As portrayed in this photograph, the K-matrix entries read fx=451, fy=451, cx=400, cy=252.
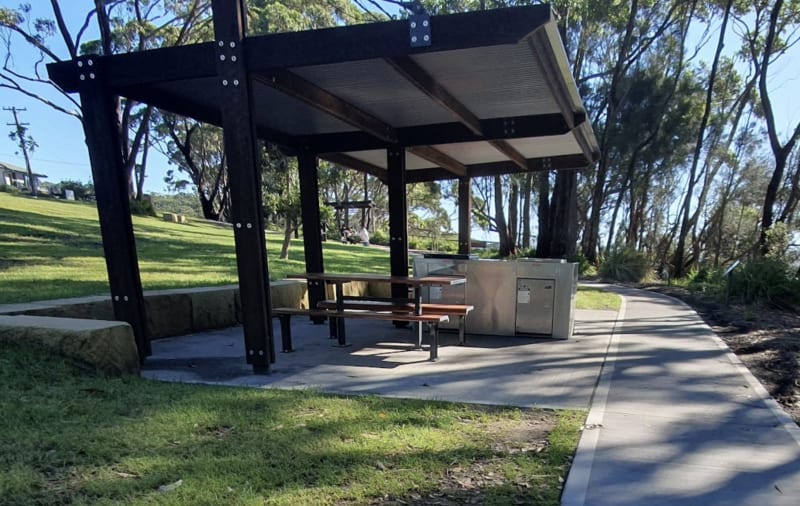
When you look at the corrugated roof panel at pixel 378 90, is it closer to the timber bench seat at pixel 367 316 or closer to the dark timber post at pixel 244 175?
the dark timber post at pixel 244 175

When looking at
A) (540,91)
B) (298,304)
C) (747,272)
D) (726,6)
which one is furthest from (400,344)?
(726,6)

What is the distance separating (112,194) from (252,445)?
10.6ft

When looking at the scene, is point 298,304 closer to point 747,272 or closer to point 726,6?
point 747,272

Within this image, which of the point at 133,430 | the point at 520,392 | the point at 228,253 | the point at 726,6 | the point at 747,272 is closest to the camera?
the point at 133,430

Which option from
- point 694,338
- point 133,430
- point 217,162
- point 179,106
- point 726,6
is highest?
point 726,6

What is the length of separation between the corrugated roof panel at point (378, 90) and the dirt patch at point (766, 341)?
453cm

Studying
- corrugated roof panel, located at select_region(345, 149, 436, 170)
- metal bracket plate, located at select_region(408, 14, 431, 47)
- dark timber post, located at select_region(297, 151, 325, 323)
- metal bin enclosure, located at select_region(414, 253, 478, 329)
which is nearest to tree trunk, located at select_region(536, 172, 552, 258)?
corrugated roof panel, located at select_region(345, 149, 436, 170)

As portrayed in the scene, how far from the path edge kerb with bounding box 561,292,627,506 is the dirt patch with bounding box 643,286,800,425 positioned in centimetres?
138

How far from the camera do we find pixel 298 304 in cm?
789

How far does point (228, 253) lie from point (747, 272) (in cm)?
1261

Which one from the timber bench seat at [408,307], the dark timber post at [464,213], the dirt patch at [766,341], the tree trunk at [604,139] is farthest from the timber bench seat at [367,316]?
the tree trunk at [604,139]

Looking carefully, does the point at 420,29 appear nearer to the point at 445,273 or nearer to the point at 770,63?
the point at 445,273

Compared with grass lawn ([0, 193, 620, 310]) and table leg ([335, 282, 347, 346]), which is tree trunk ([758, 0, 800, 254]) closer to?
grass lawn ([0, 193, 620, 310])

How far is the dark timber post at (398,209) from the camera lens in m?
6.62
